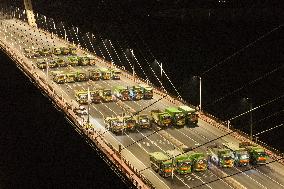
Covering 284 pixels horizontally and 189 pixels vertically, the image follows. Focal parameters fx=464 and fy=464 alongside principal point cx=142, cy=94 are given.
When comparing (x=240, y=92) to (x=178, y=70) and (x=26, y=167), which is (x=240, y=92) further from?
(x=26, y=167)

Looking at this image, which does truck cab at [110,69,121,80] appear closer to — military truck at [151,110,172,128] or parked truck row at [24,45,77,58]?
military truck at [151,110,172,128]

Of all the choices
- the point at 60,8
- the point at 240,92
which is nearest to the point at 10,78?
the point at 240,92

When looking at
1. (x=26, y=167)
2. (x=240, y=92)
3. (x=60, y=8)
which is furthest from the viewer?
(x=60, y=8)

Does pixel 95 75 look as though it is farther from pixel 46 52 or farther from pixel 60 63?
pixel 46 52

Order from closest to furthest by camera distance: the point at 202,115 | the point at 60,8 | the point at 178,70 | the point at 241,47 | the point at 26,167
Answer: the point at 202,115 → the point at 26,167 → the point at 178,70 → the point at 241,47 → the point at 60,8

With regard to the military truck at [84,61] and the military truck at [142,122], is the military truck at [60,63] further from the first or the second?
the military truck at [142,122]

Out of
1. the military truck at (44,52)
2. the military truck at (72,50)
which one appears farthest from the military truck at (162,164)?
the military truck at (44,52)
